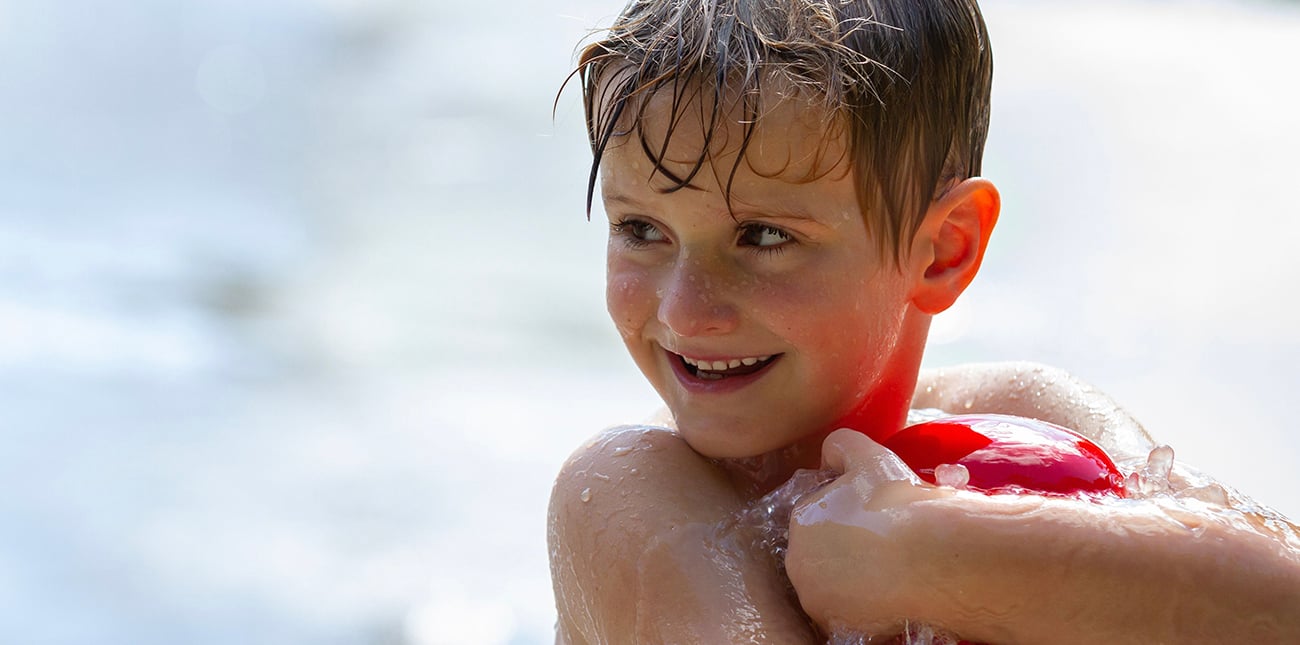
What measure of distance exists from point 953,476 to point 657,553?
0.40 metres

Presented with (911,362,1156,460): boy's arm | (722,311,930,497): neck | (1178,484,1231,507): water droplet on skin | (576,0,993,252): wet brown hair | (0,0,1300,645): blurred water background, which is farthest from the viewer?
(0,0,1300,645): blurred water background

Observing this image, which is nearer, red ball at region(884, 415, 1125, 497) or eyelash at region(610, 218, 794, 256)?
red ball at region(884, 415, 1125, 497)

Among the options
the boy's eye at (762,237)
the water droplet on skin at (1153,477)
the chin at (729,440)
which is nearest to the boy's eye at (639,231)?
the boy's eye at (762,237)

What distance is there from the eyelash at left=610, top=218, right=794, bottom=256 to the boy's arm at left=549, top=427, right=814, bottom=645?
0.92ft

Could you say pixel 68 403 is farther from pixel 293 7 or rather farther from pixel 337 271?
pixel 293 7

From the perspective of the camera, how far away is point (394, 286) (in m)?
6.61

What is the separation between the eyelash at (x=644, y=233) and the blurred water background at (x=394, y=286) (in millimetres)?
2446

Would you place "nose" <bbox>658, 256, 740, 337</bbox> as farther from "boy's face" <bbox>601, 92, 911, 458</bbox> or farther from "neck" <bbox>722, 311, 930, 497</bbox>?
"neck" <bbox>722, 311, 930, 497</bbox>

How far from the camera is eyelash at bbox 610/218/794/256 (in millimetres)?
1781

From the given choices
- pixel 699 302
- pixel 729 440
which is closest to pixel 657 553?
pixel 729 440

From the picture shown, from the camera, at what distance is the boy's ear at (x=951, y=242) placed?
1.91 meters

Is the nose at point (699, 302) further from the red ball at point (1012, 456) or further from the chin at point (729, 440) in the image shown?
the red ball at point (1012, 456)

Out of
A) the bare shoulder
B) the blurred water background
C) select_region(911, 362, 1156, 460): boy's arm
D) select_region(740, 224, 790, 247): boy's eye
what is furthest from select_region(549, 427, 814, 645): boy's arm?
the blurred water background

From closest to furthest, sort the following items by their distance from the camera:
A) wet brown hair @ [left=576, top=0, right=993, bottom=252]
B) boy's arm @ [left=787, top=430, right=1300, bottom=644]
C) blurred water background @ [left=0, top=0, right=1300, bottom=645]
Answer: boy's arm @ [left=787, top=430, right=1300, bottom=644] < wet brown hair @ [left=576, top=0, right=993, bottom=252] < blurred water background @ [left=0, top=0, right=1300, bottom=645]
